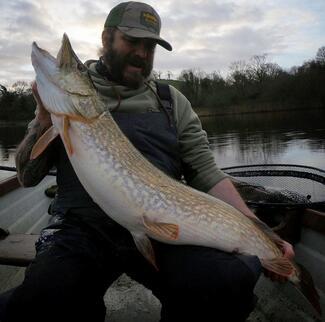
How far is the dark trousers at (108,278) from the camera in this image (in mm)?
2189

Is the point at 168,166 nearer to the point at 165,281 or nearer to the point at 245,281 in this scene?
the point at 165,281

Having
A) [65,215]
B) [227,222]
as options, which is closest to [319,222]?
[227,222]

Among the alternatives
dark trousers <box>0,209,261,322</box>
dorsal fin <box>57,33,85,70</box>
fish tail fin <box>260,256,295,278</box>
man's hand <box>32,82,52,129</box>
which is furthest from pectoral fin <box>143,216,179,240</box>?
dorsal fin <box>57,33,85,70</box>

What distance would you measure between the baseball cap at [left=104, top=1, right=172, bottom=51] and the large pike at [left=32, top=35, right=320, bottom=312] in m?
0.68

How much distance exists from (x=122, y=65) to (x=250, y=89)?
67.8 meters

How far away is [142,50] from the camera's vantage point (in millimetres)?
3086

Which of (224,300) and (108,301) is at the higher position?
(224,300)

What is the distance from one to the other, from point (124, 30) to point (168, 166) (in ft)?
3.39

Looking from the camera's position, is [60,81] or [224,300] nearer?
[224,300]

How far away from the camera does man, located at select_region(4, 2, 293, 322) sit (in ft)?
7.25

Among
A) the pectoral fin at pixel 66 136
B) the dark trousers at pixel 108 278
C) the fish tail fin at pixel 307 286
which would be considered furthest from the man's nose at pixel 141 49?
the fish tail fin at pixel 307 286

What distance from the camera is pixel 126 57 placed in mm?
3059

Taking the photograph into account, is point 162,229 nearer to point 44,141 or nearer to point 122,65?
point 44,141

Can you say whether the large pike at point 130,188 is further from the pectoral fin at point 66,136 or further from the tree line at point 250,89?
the tree line at point 250,89
